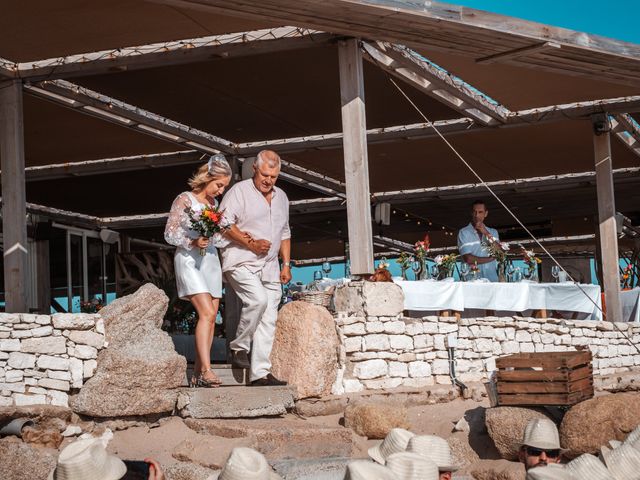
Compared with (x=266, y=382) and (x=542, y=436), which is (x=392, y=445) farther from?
(x=266, y=382)

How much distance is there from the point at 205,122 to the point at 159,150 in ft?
4.93

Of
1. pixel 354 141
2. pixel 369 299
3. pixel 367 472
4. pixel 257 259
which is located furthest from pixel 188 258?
pixel 367 472

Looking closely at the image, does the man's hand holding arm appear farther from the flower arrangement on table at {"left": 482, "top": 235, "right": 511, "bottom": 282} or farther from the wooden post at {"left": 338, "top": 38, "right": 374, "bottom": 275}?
the flower arrangement on table at {"left": 482, "top": 235, "right": 511, "bottom": 282}

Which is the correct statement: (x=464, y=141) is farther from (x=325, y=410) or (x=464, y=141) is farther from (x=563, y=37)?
(x=325, y=410)

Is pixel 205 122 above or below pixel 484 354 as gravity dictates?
above

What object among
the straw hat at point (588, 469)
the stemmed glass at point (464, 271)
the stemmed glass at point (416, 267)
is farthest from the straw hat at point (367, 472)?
the stemmed glass at point (464, 271)

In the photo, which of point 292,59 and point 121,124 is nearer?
point 292,59

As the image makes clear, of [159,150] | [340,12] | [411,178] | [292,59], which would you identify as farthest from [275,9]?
[411,178]

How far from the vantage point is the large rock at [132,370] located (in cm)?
840

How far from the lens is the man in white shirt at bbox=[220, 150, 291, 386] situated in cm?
902

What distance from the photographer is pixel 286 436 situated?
26.9ft

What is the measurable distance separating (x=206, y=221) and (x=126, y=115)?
3931mm

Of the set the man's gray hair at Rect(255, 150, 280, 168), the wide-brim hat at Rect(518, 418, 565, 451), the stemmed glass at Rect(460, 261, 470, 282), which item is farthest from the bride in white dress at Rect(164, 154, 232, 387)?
the stemmed glass at Rect(460, 261, 470, 282)

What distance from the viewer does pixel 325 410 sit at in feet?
30.3
